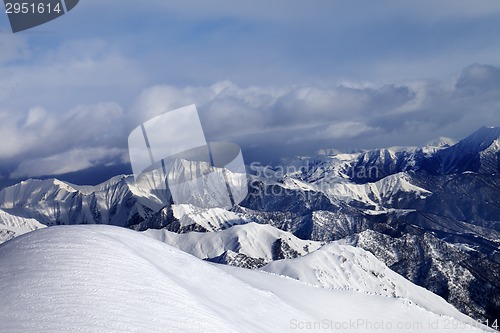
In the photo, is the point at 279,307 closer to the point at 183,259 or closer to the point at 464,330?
the point at 183,259

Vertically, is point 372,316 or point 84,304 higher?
point 84,304

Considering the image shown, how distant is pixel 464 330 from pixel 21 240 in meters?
54.2

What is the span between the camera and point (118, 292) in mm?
22844

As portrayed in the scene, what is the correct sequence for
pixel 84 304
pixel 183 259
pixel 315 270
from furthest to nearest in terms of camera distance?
pixel 315 270
pixel 183 259
pixel 84 304

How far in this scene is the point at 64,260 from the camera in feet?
82.7

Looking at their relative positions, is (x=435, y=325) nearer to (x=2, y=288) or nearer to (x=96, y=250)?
(x=96, y=250)

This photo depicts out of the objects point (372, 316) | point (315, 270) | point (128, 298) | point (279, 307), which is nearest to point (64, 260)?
point (128, 298)

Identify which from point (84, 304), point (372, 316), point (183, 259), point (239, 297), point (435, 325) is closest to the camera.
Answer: point (84, 304)

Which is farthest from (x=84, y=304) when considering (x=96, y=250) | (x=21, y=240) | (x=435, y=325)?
(x=435, y=325)

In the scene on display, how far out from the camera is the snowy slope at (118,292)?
19.2 m

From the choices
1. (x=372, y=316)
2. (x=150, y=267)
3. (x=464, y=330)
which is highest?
(x=150, y=267)

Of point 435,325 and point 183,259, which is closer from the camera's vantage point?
point 183,259

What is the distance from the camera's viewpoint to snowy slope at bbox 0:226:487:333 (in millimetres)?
19203

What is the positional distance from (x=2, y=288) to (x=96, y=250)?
6807 mm
